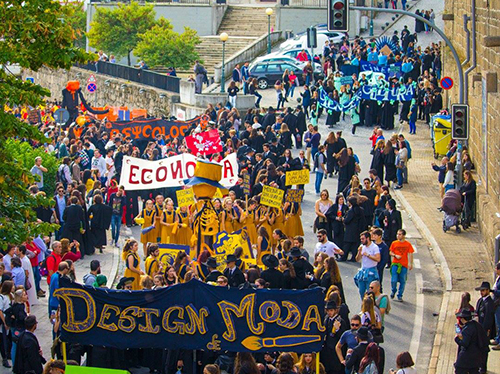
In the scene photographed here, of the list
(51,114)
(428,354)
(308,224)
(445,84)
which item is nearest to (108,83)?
(51,114)

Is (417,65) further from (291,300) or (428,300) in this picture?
(291,300)

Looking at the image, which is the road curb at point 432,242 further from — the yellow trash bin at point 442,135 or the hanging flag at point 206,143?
the hanging flag at point 206,143

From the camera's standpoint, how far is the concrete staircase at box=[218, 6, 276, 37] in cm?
5953

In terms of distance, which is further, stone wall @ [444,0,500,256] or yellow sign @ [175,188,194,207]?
stone wall @ [444,0,500,256]

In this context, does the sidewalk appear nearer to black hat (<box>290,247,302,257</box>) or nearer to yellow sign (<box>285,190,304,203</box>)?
black hat (<box>290,247,302,257</box>)

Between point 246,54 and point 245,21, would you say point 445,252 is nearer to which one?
point 246,54

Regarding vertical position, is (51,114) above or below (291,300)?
above

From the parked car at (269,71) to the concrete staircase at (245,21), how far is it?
1365 cm

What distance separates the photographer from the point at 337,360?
15.5 m

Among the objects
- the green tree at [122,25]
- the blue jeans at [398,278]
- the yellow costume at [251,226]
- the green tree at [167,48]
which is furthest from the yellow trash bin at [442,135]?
the green tree at [122,25]

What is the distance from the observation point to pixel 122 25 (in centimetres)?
5650

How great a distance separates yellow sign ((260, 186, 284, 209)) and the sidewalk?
3.39 meters

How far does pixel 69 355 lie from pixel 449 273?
9.01 metres

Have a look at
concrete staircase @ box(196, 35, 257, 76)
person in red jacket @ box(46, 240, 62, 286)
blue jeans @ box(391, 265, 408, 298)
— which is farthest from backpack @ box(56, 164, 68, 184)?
concrete staircase @ box(196, 35, 257, 76)
